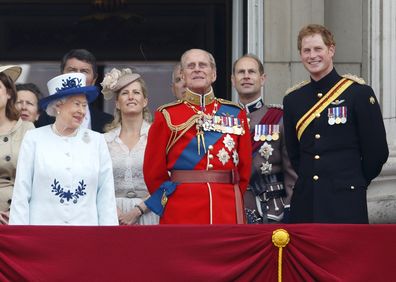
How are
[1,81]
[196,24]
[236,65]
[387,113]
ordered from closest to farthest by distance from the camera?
1. [1,81]
2. [236,65]
3. [387,113]
4. [196,24]

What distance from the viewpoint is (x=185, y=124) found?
9898mm

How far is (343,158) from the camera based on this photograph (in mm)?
9734

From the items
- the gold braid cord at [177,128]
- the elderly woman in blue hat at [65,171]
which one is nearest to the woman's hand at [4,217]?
the elderly woman in blue hat at [65,171]

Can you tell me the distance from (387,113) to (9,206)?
3249 millimetres

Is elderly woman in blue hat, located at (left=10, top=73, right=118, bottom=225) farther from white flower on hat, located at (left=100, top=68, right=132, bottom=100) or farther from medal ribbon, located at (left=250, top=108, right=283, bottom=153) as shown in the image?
medal ribbon, located at (left=250, top=108, right=283, bottom=153)

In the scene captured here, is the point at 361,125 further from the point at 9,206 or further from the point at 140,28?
the point at 140,28

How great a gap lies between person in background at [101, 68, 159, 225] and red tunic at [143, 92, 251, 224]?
1.29ft

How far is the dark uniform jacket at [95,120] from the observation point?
11.0 metres

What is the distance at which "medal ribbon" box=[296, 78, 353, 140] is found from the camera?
988 centimetres

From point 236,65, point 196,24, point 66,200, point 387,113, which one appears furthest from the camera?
point 196,24

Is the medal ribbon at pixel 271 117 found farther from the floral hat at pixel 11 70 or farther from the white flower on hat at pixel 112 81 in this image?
the floral hat at pixel 11 70

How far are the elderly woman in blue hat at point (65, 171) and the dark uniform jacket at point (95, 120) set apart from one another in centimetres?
136

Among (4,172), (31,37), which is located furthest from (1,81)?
(31,37)

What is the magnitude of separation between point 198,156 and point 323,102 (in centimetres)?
83
